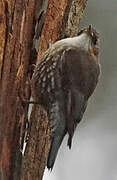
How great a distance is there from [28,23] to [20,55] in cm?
17

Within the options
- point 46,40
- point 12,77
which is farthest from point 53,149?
point 46,40

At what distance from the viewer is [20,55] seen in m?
3.48

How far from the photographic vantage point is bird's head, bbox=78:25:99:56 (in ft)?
12.4

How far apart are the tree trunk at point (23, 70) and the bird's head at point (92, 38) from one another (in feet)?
0.36

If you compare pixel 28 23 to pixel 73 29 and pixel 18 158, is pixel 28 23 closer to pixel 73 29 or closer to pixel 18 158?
pixel 73 29

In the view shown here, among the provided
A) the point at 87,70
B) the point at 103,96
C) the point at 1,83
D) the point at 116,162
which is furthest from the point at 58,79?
the point at 116,162

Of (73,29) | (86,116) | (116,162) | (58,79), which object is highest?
(73,29)

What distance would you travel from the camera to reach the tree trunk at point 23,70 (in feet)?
11.1

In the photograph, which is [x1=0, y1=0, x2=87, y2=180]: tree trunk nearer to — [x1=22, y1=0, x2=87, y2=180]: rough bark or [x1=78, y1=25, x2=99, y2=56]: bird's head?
[x1=22, y1=0, x2=87, y2=180]: rough bark

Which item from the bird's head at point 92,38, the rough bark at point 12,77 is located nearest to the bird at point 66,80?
the bird's head at point 92,38

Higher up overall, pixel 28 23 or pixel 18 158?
pixel 28 23

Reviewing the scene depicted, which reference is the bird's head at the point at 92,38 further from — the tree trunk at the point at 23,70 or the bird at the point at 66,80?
the tree trunk at the point at 23,70

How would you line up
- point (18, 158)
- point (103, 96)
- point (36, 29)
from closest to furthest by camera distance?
point (18, 158)
point (36, 29)
point (103, 96)

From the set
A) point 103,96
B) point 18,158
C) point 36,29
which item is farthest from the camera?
point 103,96
